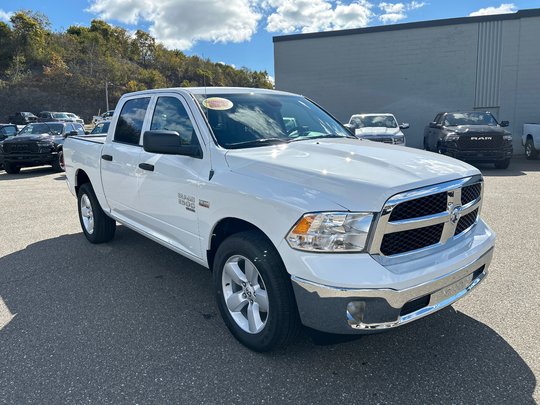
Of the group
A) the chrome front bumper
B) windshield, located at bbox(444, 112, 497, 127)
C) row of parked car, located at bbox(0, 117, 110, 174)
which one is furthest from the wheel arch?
windshield, located at bbox(444, 112, 497, 127)

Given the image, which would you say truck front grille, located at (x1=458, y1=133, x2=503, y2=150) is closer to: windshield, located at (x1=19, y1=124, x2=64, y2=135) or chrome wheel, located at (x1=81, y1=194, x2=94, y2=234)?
chrome wheel, located at (x1=81, y1=194, x2=94, y2=234)

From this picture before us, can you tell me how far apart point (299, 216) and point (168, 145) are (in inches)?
50.5

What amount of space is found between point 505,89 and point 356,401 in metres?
20.3

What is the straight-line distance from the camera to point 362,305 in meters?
2.44

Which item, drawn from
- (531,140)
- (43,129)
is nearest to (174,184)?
(43,129)

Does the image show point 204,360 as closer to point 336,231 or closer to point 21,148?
point 336,231

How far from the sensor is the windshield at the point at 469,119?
1362 centimetres

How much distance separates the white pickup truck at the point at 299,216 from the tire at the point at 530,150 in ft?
45.9

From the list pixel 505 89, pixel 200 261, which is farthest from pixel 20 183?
pixel 505 89

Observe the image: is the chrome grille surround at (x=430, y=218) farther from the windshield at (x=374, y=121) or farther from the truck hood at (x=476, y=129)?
the windshield at (x=374, y=121)

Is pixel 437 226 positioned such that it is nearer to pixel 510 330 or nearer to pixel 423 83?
pixel 510 330

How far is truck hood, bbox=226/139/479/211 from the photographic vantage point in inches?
98.0

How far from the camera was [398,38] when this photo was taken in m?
20.1

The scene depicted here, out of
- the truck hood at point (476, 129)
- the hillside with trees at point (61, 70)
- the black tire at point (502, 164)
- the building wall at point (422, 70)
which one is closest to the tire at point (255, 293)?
the truck hood at point (476, 129)
